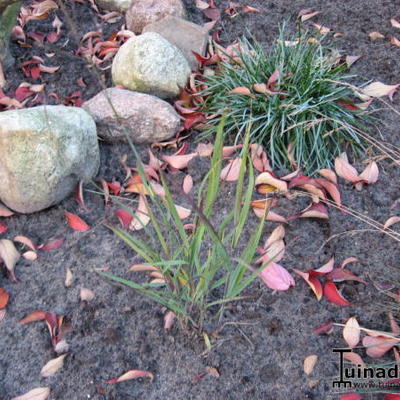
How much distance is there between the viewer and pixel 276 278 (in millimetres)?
2043

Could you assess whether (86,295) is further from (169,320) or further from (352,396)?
(352,396)

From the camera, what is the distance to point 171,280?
1722mm

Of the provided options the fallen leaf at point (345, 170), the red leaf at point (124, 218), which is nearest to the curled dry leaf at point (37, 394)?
the red leaf at point (124, 218)

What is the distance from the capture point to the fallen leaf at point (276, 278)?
2.03 metres

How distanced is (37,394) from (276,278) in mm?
984

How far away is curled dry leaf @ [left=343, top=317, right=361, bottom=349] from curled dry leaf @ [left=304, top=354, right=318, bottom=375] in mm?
142

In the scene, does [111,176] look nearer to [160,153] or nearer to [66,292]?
[160,153]

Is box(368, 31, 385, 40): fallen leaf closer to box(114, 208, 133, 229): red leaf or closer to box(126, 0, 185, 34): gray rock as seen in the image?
box(126, 0, 185, 34): gray rock

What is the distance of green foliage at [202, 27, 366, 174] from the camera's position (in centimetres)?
262

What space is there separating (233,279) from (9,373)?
0.94 m

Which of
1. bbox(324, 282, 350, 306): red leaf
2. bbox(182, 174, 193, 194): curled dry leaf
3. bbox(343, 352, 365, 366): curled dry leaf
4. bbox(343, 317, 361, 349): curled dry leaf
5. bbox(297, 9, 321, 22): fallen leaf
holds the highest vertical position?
bbox(297, 9, 321, 22): fallen leaf

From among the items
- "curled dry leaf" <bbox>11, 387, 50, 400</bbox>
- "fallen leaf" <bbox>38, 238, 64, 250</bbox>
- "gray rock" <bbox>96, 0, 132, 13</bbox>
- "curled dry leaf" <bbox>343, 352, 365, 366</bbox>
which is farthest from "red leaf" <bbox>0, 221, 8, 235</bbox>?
"gray rock" <bbox>96, 0, 132, 13</bbox>

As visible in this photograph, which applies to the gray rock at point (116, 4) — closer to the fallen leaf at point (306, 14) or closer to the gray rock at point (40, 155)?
the fallen leaf at point (306, 14)

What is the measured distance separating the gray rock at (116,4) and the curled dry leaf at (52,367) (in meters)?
2.69
